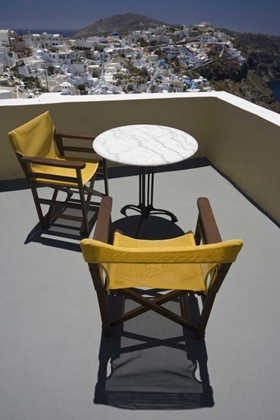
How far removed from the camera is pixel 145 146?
74.6 inches

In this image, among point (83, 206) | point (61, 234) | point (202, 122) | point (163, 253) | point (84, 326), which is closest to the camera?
Result: point (163, 253)

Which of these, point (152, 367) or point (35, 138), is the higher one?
point (35, 138)

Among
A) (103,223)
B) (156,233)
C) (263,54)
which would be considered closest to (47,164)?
(103,223)

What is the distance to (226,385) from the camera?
1256 millimetres

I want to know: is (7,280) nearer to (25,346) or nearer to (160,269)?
(25,346)

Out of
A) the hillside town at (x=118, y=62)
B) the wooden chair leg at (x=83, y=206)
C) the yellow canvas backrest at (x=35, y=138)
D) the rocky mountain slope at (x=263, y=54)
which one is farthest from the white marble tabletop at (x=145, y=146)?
the rocky mountain slope at (x=263, y=54)

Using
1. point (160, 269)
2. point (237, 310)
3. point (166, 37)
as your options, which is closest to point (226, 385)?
point (237, 310)

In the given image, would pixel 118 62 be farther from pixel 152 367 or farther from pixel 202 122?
pixel 152 367

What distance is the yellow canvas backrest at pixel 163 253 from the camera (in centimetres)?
83

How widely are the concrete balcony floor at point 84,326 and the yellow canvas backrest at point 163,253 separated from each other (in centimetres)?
79

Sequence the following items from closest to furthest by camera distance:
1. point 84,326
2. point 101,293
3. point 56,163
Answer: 1. point 101,293
2. point 84,326
3. point 56,163

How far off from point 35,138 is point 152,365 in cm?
183

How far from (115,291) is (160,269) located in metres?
0.25

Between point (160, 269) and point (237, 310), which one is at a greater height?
point (160, 269)
